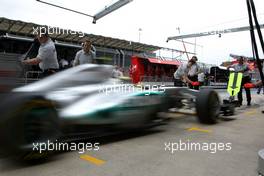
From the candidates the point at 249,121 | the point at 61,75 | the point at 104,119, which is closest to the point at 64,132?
the point at 104,119

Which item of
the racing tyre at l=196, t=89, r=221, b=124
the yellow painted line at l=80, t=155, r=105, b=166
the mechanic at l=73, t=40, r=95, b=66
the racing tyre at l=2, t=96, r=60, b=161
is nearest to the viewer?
the racing tyre at l=2, t=96, r=60, b=161

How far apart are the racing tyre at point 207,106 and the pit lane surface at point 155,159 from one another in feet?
1.51

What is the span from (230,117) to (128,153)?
10.5 ft

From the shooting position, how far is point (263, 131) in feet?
13.9

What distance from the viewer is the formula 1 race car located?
227 centimetres

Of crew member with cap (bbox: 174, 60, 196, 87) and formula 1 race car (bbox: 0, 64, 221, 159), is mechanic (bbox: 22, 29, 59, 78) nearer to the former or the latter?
formula 1 race car (bbox: 0, 64, 221, 159)

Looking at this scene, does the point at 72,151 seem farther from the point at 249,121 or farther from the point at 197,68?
the point at 197,68

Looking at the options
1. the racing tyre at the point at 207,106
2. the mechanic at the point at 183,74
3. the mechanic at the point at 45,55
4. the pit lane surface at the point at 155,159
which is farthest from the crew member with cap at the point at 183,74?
the mechanic at the point at 45,55

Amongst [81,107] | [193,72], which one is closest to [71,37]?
[193,72]

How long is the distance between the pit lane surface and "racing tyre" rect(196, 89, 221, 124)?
1.51 ft

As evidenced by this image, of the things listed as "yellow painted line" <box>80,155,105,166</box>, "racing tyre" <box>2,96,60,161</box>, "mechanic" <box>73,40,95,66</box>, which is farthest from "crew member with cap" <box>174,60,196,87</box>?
"racing tyre" <box>2,96,60,161</box>

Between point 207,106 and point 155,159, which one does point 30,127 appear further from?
point 207,106

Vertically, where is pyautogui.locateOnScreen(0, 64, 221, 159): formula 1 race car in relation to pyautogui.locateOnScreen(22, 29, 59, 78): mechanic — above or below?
below

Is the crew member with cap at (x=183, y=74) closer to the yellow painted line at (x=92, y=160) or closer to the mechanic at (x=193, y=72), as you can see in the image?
the mechanic at (x=193, y=72)
